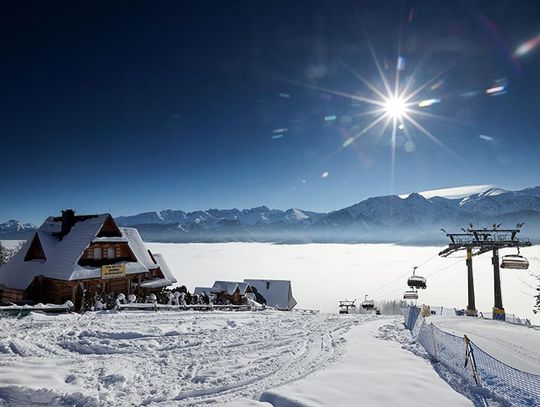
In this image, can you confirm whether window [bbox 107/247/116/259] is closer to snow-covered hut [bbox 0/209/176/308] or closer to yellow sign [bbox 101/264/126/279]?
snow-covered hut [bbox 0/209/176/308]

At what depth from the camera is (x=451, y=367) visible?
10.2m

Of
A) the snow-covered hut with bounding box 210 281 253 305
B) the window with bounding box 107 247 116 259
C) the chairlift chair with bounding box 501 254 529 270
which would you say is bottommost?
the snow-covered hut with bounding box 210 281 253 305

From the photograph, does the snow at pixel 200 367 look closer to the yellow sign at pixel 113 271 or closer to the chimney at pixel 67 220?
the yellow sign at pixel 113 271

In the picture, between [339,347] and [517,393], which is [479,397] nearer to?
[517,393]

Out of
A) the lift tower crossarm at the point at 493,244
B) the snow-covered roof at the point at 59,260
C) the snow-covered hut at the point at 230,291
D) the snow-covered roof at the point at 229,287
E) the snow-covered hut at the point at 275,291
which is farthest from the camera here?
the snow-covered hut at the point at 275,291

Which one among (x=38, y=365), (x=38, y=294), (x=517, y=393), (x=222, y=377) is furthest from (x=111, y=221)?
(x=517, y=393)

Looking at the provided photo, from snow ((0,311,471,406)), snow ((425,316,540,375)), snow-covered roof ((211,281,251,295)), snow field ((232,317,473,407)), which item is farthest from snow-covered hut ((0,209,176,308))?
snow ((425,316,540,375))

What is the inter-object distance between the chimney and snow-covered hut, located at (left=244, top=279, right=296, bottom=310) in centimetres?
3575

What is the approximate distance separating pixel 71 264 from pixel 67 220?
6079 mm

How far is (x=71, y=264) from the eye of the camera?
25.1m

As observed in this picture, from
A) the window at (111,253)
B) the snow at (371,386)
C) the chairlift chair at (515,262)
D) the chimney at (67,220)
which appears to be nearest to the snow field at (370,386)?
the snow at (371,386)

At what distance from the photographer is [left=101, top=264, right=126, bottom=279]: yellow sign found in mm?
26528

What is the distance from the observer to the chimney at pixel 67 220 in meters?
29.1

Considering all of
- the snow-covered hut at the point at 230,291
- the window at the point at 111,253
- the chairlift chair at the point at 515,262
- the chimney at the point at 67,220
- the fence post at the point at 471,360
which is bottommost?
the snow-covered hut at the point at 230,291
